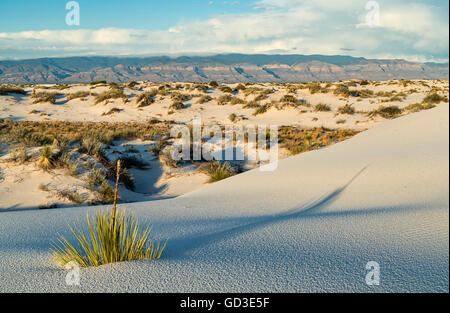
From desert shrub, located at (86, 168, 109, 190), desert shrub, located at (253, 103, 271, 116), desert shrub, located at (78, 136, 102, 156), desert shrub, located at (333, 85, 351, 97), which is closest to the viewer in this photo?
desert shrub, located at (86, 168, 109, 190)

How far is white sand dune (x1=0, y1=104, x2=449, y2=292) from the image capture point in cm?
189

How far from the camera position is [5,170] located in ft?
25.2

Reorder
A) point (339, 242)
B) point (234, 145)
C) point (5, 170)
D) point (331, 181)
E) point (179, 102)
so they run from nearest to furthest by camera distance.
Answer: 1. point (339, 242)
2. point (331, 181)
3. point (5, 170)
4. point (234, 145)
5. point (179, 102)

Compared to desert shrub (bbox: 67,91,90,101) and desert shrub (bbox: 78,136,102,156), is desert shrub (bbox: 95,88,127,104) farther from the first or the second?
desert shrub (bbox: 78,136,102,156)

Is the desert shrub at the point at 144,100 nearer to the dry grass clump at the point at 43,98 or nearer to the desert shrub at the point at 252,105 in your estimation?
the dry grass clump at the point at 43,98

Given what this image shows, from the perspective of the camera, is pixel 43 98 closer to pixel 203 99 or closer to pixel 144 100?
pixel 144 100

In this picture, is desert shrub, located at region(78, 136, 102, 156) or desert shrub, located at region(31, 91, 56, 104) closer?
desert shrub, located at region(78, 136, 102, 156)

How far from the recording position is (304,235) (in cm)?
270

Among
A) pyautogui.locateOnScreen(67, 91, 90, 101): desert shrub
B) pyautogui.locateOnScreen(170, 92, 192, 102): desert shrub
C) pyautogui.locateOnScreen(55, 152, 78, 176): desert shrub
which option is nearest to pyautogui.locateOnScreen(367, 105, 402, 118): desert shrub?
pyautogui.locateOnScreen(170, 92, 192, 102): desert shrub

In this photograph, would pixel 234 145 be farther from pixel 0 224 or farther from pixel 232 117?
pixel 0 224

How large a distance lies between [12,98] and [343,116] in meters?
25.1

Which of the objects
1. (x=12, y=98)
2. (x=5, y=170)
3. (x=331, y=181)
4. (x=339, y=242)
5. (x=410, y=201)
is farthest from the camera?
(x=12, y=98)

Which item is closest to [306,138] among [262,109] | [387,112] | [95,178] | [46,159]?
[387,112]

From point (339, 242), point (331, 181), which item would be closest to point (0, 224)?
point (339, 242)
